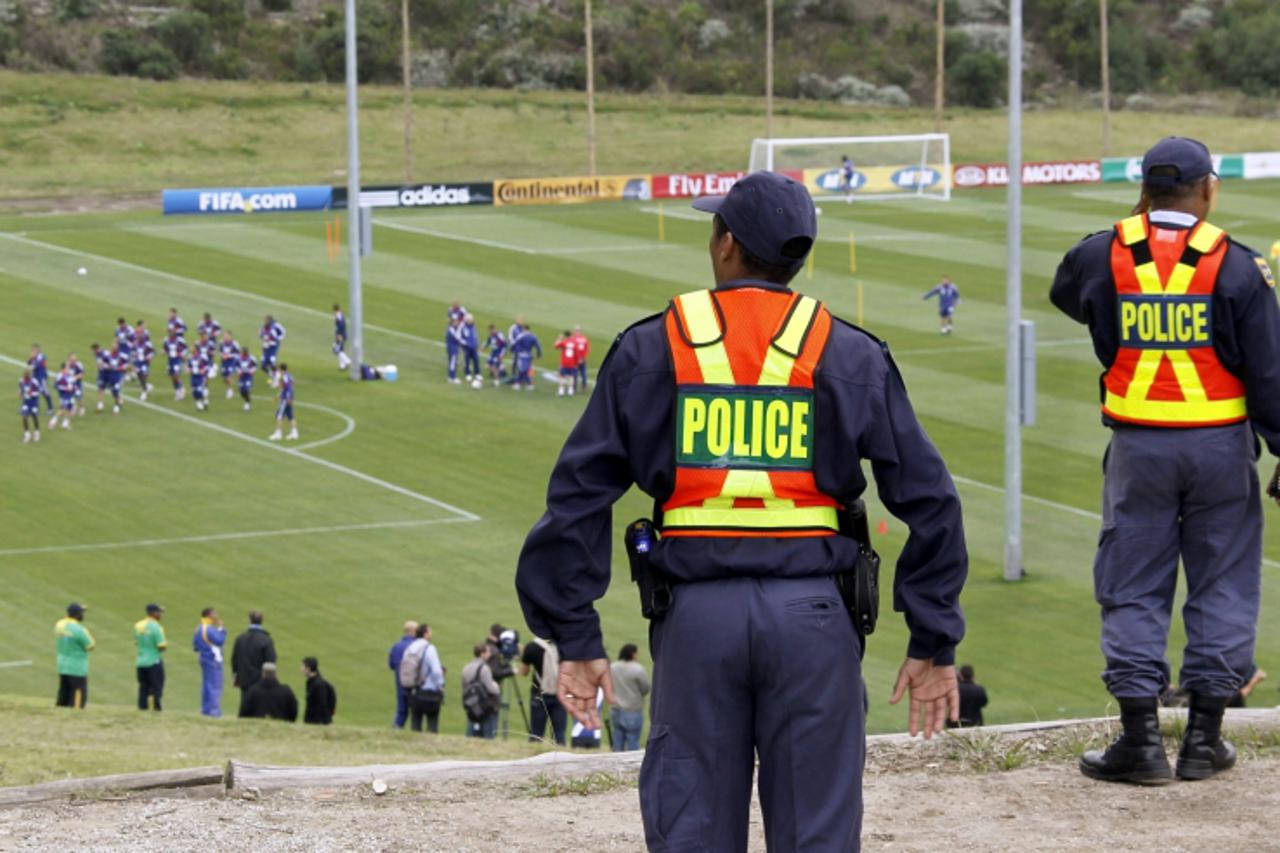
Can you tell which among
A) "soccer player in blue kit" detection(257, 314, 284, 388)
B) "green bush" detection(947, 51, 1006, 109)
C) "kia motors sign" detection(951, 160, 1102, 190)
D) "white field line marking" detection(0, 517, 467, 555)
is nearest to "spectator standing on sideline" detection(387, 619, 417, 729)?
"white field line marking" detection(0, 517, 467, 555)

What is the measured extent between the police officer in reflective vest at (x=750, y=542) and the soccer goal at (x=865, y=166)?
221 feet

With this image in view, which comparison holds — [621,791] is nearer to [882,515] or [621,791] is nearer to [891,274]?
[882,515]

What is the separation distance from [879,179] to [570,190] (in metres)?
10.2

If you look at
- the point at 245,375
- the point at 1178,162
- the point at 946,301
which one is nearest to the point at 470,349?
the point at 245,375

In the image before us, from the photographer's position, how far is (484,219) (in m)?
69.4

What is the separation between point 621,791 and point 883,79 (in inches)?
4114

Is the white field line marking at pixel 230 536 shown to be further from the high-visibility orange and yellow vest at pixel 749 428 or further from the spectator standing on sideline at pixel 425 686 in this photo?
the high-visibility orange and yellow vest at pixel 749 428

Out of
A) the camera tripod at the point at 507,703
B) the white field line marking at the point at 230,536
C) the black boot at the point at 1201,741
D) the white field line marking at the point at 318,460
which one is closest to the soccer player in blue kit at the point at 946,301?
the white field line marking at the point at 318,460

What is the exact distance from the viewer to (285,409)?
40344mm

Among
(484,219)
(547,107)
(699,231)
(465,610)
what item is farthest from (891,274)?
(547,107)

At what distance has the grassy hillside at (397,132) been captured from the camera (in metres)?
83.4

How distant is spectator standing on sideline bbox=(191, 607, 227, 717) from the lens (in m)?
24.5

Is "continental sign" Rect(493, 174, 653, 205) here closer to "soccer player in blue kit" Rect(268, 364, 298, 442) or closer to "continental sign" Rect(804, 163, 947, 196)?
"continental sign" Rect(804, 163, 947, 196)

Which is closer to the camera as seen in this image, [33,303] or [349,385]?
[349,385]
